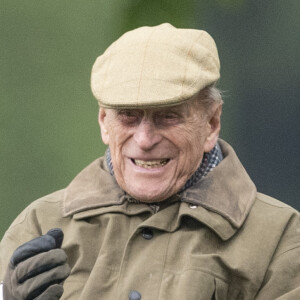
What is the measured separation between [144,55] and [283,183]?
1.94m

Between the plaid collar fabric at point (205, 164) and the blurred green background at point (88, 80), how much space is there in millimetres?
1442

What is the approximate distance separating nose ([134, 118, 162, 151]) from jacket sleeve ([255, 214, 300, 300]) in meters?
0.60

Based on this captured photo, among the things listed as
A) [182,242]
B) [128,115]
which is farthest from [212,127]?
[182,242]

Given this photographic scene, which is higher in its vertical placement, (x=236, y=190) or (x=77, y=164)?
(x=236, y=190)

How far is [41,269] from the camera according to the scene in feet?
11.4

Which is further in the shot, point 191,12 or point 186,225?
point 191,12

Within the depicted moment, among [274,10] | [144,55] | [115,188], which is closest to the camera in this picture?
[144,55]

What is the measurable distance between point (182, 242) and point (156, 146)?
0.37 metres

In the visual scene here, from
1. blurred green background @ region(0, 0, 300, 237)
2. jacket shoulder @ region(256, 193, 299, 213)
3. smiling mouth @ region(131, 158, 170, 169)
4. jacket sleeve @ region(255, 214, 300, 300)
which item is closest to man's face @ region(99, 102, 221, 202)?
smiling mouth @ region(131, 158, 170, 169)

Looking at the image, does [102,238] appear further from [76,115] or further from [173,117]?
[76,115]

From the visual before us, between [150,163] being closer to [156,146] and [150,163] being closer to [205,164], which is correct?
[156,146]

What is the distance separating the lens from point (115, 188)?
3.87m

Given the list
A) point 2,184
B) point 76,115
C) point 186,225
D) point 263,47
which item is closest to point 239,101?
point 263,47

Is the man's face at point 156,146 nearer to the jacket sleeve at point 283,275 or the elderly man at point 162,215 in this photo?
the elderly man at point 162,215
